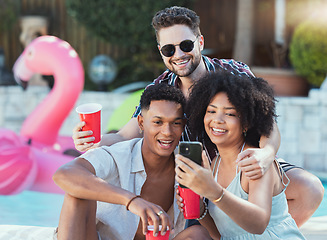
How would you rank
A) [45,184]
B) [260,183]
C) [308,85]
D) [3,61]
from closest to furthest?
[260,183]
[45,184]
[308,85]
[3,61]

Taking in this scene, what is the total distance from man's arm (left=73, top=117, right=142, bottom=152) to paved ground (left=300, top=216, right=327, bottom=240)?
1544 millimetres

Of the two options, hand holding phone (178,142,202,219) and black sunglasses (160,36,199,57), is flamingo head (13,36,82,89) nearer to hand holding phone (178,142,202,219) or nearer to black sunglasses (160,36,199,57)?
black sunglasses (160,36,199,57)

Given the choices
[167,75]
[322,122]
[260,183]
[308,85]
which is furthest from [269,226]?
[308,85]

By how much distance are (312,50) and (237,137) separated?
4740 mm

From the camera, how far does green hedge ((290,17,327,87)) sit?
281 inches

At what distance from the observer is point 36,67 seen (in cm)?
664

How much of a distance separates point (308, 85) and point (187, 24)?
4.68 m

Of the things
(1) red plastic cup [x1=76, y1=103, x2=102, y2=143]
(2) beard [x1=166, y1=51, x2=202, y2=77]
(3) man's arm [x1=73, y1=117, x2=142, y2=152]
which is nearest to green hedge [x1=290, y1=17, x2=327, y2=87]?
(2) beard [x1=166, y1=51, x2=202, y2=77]

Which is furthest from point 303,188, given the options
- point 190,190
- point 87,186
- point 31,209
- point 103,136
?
point 31,209

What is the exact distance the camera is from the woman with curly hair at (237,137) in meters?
2.70

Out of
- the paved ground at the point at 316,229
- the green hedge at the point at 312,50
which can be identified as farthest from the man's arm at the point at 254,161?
the green hedge at the point at 312,50

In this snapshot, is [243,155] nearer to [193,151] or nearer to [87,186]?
[193,151]

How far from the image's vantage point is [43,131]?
642 cm

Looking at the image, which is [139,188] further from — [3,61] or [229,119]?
[3,61]
